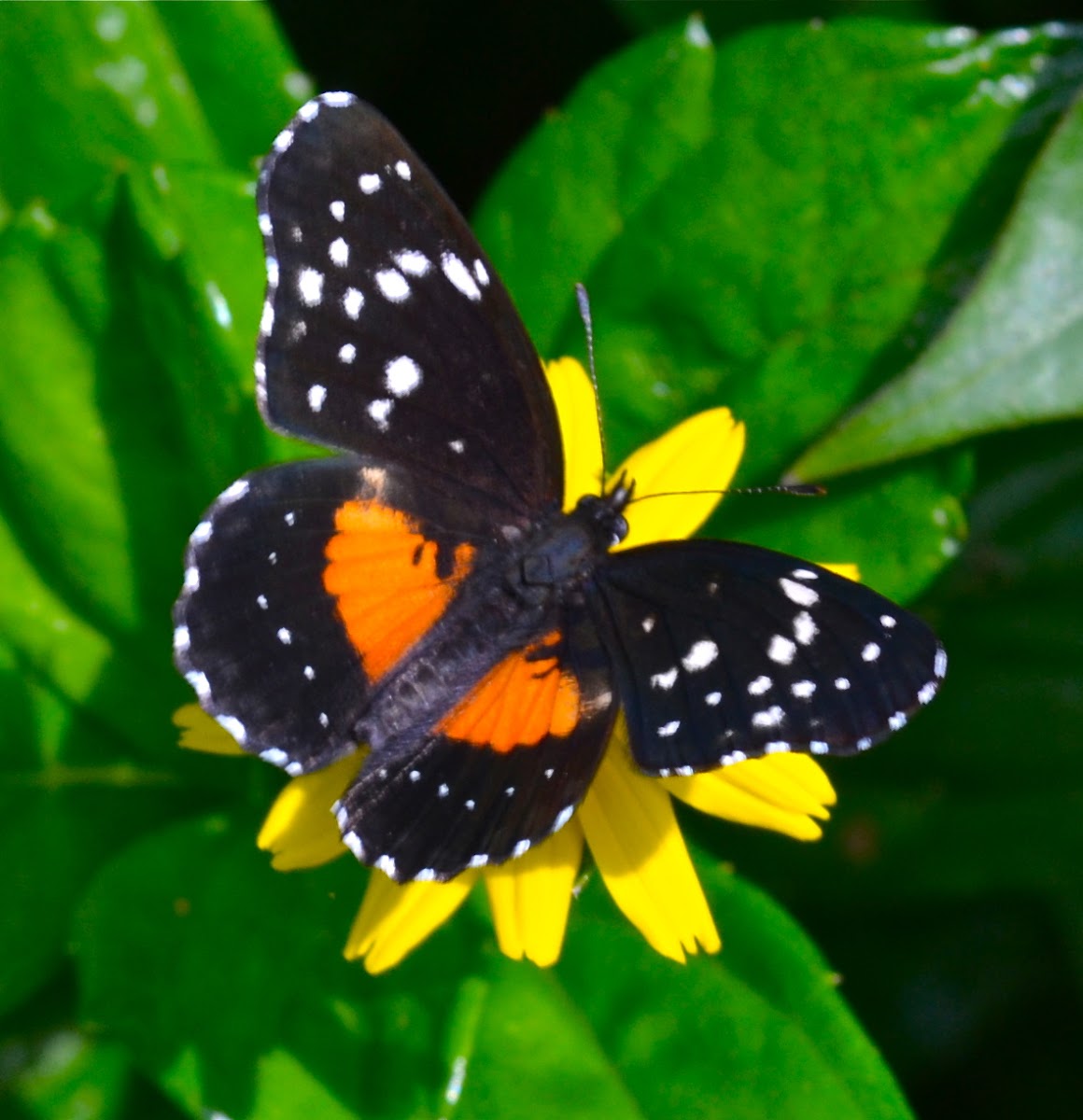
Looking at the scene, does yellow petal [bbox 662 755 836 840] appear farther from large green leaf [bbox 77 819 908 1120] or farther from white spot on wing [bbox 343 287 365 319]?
white spot on wing [bbox 343 287 365 319]

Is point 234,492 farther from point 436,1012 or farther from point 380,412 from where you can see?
point 436,1012

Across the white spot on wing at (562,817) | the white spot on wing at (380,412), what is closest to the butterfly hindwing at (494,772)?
the white spot on wing at (562,817)

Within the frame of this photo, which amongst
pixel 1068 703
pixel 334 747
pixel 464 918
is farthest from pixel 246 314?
pixel 1068 703

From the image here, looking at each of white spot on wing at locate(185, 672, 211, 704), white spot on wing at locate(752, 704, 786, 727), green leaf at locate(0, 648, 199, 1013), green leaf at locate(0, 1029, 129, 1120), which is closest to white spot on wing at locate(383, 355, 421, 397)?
white spot on wing at locate(185, 672, 211, 704)

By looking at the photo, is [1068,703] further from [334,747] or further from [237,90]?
[237,90]

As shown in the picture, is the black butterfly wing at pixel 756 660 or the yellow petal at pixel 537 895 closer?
the black butterfly wing at pixel 756 660

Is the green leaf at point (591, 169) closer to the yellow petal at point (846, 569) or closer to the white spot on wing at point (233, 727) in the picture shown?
the yellow petal at point (846, 569)

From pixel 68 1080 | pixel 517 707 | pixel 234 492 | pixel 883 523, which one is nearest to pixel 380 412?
pixel 234 492
